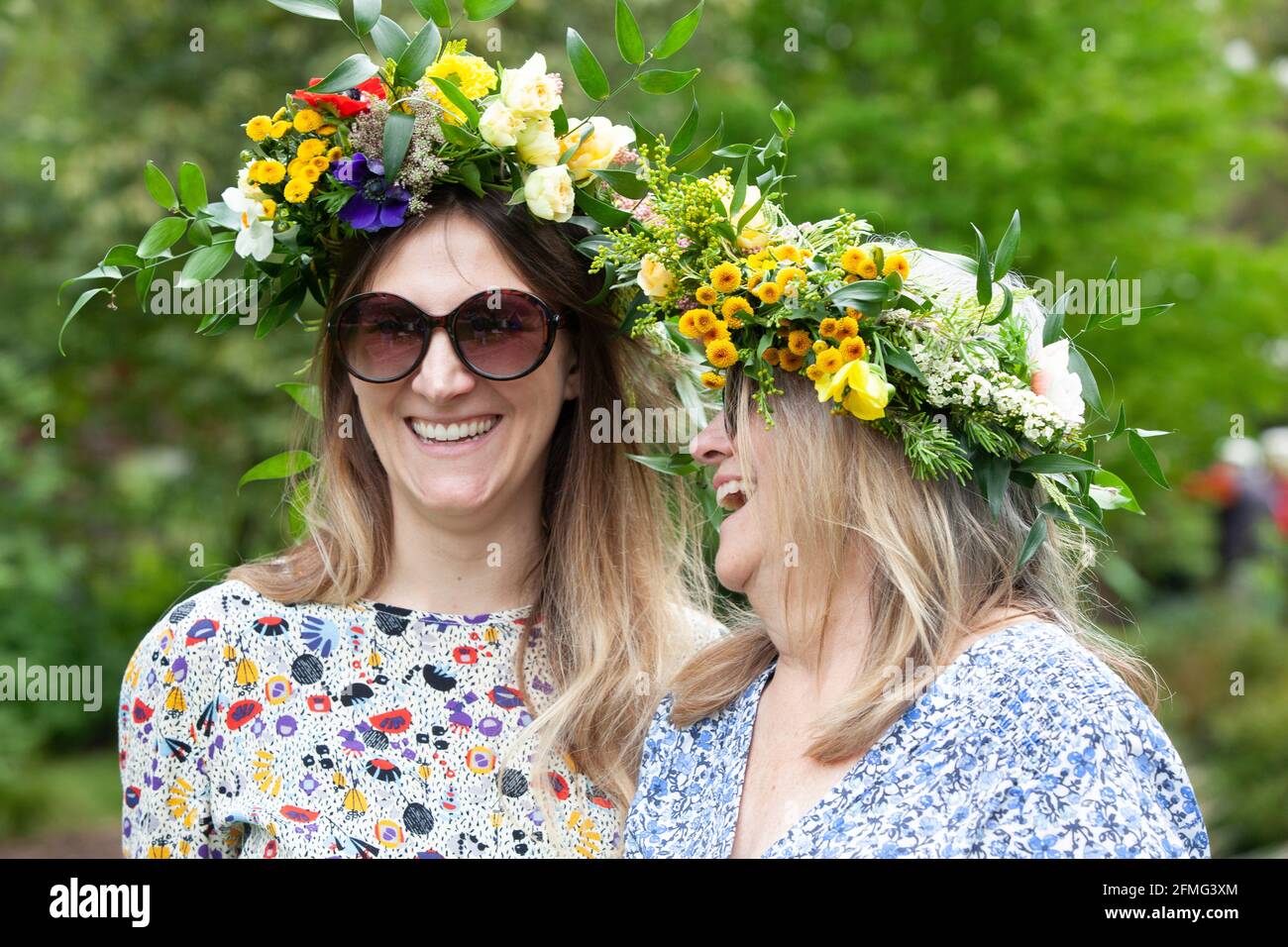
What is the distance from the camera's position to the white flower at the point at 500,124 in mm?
2572

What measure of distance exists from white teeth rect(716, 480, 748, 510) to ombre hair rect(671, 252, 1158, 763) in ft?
0.25

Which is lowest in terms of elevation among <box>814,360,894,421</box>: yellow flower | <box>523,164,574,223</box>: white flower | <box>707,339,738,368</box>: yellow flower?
<box>814,360,894,421</box>: yellow flower

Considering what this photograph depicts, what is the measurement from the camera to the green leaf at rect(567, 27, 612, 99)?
270 cm

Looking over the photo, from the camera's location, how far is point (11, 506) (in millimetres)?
7652

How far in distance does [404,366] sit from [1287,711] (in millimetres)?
7219

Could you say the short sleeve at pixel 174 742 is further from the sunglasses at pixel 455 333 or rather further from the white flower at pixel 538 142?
the white flower at pixel 538 142

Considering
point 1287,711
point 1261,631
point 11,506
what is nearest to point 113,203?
point 11,506

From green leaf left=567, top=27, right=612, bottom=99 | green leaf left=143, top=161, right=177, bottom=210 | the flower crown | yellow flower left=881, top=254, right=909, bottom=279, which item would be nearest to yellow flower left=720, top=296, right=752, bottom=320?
the flower crown

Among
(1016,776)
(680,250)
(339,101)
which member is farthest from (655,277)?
(1016,776)

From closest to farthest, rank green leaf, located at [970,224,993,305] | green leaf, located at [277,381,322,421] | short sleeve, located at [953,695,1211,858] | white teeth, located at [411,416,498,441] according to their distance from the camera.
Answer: short sleeve, located at [953,695,1211,858] → green leaf, located at [970,224,993,305] → white teeth, located at [411,416,498,441] → green leaf, located at [277,381,322,421]

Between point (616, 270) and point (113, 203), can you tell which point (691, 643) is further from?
point (113, 203)

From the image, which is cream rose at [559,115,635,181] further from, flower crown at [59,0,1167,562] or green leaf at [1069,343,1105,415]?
green leaf at [1069,343,1105,415]

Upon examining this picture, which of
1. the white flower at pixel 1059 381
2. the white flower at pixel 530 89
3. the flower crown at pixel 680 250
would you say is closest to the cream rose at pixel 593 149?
the flower crown at pixel 680 250

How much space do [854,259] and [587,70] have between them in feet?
2.63
